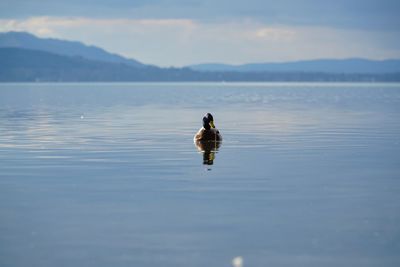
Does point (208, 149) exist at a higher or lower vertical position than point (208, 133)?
lower

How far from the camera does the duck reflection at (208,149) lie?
29.4 m

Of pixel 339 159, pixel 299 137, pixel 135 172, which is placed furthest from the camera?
pixel 299 137

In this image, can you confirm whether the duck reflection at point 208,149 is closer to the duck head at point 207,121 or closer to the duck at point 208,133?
the duck at point 208,133

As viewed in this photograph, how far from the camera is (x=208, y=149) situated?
34125 mm

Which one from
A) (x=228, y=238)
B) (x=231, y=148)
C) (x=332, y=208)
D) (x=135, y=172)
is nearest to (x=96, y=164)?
(x=135, y=172)

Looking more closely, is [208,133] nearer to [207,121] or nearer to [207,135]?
[207,135]

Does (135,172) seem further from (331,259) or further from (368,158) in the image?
(331,259)

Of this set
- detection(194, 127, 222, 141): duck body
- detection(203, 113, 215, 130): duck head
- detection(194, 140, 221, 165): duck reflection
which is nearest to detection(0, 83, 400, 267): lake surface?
detection(194, 140, 221, 165): duck reflection

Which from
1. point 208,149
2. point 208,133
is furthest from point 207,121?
point 208,149

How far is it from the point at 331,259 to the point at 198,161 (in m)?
15.7

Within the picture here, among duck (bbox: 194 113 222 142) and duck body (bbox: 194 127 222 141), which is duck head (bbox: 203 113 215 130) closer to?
duck (bbox: 194 113 222 142)

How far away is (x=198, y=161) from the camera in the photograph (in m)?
29.1

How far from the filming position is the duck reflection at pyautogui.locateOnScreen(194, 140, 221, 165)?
2941 centimetres

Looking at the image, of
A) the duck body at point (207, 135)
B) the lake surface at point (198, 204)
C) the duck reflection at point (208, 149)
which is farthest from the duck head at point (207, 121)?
the lake surface at point (198, 204)
